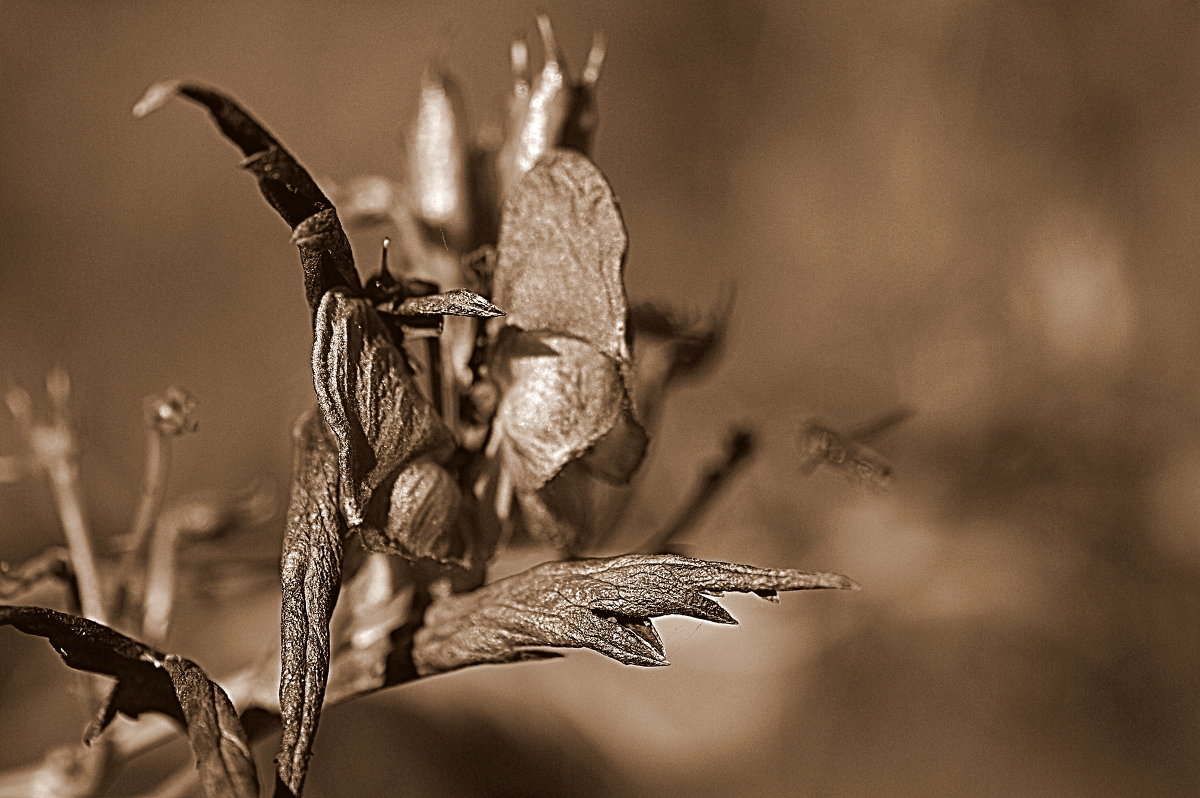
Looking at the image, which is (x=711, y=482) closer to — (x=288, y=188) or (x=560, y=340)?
(x=560, y=340)

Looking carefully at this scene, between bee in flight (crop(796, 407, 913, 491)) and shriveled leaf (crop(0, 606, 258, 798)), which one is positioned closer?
shriveled leaf (crop(0, 606, 258, 798))

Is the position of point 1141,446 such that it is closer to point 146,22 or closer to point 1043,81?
point 1043,81

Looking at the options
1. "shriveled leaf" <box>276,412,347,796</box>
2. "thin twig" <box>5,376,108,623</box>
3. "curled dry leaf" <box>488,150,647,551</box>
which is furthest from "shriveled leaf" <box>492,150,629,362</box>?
"thin twig" <box>5,376,108,623</box>

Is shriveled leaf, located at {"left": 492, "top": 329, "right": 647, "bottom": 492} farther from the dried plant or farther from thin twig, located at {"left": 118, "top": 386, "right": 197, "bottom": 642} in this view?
thin twig, located at {"left": 118, "top": 386, "right": 197, "bottom": 642}

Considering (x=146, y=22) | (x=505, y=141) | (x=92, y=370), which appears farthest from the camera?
(x=146, y=22)

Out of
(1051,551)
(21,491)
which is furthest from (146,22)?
(1051,551)

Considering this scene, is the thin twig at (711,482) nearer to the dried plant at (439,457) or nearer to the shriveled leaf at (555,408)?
the dried plant at (439,457)
